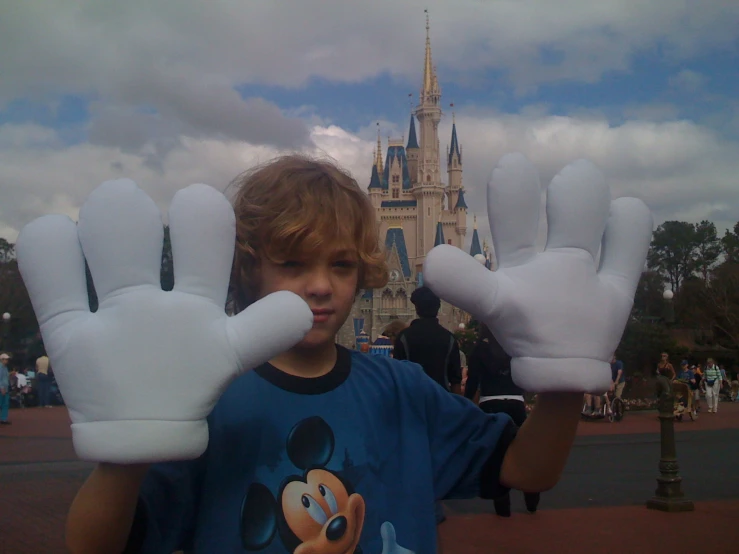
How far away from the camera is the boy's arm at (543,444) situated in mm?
1454

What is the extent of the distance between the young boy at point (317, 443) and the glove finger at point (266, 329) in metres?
0.19

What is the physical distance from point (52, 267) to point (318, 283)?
484mm

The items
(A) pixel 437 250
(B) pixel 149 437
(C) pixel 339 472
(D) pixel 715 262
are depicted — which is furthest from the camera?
(D) pixel 715 262

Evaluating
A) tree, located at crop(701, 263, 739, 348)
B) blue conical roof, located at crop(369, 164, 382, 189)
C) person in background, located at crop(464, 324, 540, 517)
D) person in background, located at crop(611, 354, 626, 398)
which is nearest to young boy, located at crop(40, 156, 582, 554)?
person in background, located at crop(464, 324, 540, 517)

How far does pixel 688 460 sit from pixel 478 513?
13.4 ft

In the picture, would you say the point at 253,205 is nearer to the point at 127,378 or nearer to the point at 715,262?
the point at 127,378

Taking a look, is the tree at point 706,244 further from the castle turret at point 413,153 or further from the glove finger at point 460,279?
the glove finger at point 460,279

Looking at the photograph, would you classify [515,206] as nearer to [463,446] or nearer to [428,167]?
[463,446]

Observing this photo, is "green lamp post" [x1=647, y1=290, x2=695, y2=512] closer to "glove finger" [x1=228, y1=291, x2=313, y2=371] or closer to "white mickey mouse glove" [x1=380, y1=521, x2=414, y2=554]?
"white mickey mouse glove" [x1=380, y1=521, x2=414, y2=554]

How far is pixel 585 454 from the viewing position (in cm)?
923

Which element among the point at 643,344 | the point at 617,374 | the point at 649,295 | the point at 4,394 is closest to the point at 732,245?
the point at 649,295

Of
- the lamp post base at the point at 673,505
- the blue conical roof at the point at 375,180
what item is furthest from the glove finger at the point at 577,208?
the blue conical roof at the point at 375,180

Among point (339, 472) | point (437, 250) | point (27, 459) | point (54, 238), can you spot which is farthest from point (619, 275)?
point (27, 459)

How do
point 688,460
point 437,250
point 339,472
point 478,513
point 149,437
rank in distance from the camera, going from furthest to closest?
point 688,460, point 478,513, point 339,472, point 437,250, point 149,437
